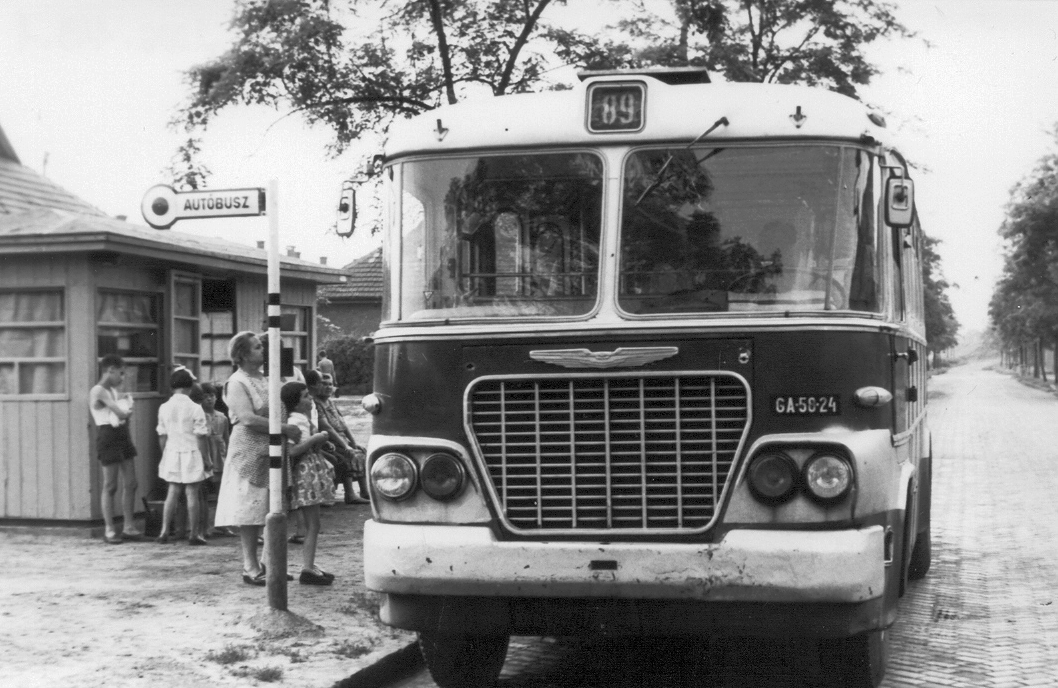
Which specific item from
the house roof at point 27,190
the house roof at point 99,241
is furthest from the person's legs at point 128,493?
the house roof at point 27,190

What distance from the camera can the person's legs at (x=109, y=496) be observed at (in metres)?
12.2

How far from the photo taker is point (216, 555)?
11.5 m

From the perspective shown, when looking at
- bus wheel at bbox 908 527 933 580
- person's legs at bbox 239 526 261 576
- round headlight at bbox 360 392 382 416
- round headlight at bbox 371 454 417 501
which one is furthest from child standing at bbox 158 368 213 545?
round headlight at bbox 371 454 417 501

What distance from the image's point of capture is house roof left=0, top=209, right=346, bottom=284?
40.1 ft

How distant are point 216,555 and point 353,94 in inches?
259

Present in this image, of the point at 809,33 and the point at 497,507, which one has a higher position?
the point at 809,33

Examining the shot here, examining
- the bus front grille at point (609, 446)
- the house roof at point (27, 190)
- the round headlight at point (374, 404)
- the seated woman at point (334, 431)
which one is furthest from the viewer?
the house roof at point (27, 190)

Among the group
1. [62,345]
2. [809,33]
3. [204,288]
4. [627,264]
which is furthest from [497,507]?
[809,33]

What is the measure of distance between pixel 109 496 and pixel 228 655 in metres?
5.27

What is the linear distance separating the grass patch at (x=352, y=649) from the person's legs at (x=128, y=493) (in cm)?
517

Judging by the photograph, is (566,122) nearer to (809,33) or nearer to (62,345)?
(62,345)

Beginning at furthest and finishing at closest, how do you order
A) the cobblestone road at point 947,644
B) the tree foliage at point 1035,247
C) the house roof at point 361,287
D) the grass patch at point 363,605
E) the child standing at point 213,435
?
the tree foliage at point 1035,247 → the house roof at point 361,287 → the child standing at point 213,435 → the grass patch at point 363,605 → the cobblestone road at point 947,644

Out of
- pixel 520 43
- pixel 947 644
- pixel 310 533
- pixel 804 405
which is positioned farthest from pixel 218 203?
pixel 520 43

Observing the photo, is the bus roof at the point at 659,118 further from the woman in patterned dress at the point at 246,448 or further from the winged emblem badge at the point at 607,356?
the woman in patterned dress at the point at 246,448
